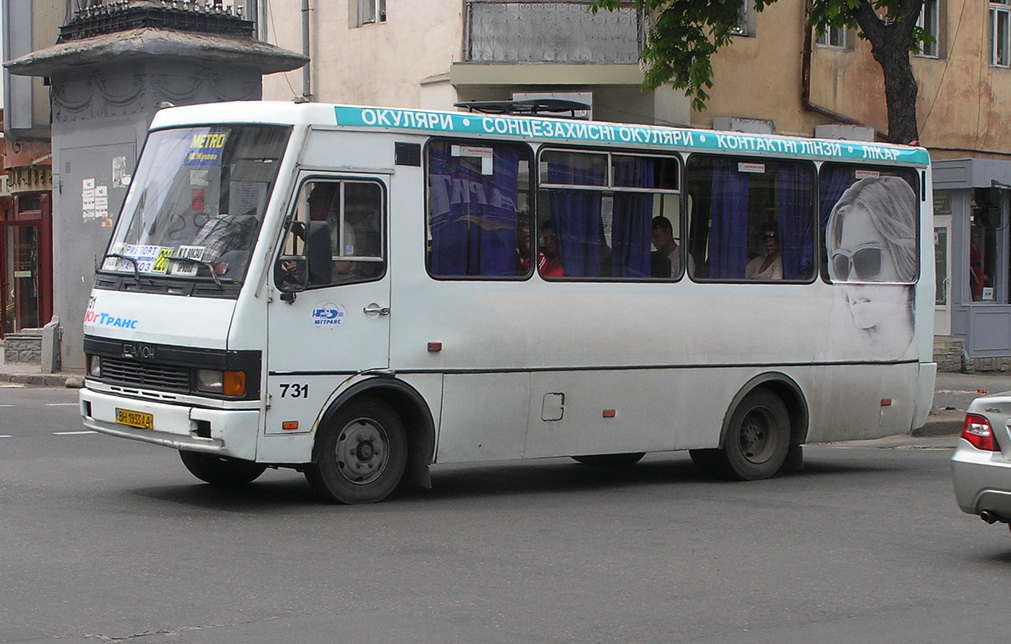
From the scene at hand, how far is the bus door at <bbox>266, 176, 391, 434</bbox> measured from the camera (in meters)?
10.2

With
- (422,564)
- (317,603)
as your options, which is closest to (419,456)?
(422,564)

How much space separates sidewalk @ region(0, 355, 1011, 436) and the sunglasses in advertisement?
14.6ft

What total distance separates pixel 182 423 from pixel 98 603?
3005 mm

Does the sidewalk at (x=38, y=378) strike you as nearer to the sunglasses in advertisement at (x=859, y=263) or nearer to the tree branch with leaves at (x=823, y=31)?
the tree branch with leaves at (x=823, y=31)

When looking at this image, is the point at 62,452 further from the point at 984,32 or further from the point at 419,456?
the point at 984,32

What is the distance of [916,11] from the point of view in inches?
712

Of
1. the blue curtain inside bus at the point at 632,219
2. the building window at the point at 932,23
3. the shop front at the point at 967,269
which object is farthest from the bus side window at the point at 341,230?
the building window at the point at 932,23

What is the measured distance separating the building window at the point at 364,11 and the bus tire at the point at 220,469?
17.1 m

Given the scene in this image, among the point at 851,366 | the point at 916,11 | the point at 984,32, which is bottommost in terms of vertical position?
the point at 851,366

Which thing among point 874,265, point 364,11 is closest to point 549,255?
point 874,265

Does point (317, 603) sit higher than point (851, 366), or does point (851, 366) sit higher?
point (851, 366)

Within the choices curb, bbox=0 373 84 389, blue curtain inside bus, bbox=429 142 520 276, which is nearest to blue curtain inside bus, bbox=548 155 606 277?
blue curtain inside bus, bbox=429 142 520 276

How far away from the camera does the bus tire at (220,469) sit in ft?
37.1

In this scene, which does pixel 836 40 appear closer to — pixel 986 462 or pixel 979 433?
pixel 979 433
